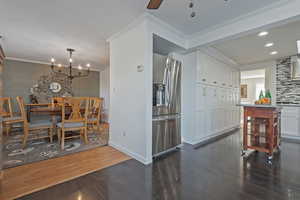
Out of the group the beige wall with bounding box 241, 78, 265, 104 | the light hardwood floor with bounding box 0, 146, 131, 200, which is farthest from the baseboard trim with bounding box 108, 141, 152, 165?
the beige wall with bounding box 241, 78, 265, 104

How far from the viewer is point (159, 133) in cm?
274

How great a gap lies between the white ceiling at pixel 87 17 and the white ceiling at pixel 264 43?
1.14 m

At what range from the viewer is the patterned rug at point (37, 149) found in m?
2.47

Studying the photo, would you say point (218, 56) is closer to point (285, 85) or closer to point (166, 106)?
point (285, 85)

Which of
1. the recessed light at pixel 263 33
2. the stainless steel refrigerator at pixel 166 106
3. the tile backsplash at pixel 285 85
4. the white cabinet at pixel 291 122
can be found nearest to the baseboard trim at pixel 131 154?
the stainless steel refrigerator at pixel 166 106

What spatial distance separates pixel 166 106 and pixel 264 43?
9.96 feet

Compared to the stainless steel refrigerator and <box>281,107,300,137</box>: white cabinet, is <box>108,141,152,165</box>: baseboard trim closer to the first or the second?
the stainless steel refrigerator

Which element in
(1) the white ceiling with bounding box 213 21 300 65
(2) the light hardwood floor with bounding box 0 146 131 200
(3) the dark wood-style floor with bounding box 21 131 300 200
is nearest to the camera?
(3) the dark wood-style floor with bounding box 21 131 300 200

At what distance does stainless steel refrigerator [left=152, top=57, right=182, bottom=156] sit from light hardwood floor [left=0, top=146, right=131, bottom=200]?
77cm

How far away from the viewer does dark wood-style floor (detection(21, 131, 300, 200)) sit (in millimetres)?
1620

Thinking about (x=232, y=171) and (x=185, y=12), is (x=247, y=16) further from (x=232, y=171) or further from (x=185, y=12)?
(x=232, y=171)

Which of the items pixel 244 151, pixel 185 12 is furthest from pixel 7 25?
pixel 244 151

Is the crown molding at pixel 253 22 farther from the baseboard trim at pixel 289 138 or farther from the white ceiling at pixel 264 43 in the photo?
the baseboard trim at pixel 289 138

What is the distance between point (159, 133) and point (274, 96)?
4662mm
